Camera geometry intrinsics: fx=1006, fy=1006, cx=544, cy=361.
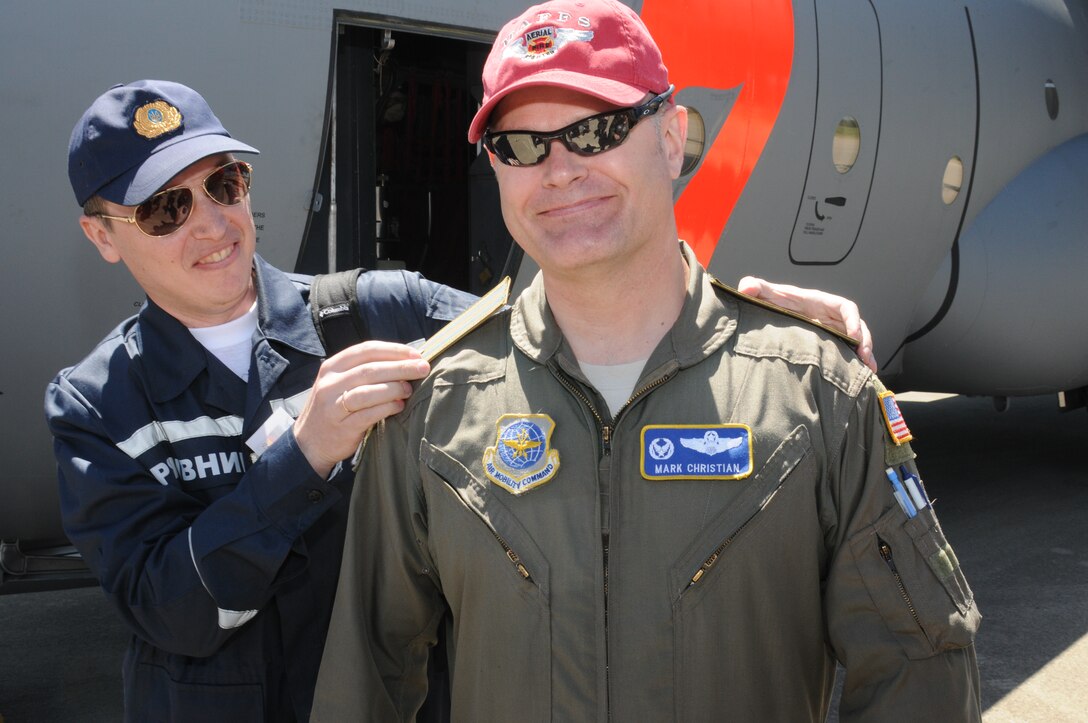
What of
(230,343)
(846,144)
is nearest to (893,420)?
(230,343)

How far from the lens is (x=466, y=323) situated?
175 cm

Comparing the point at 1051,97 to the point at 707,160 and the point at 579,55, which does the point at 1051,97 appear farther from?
the point at 579,55

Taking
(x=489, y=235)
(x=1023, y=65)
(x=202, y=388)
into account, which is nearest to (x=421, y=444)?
(x=202, y=388)

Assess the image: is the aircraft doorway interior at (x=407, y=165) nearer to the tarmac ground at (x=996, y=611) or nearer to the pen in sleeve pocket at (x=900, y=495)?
the tarmac ground at (x=996, y=611)

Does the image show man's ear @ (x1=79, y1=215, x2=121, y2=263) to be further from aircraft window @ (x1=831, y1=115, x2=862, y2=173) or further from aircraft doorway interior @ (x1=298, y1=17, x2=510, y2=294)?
aircraft window @ (x1=831, y1=115, x2=862, y2=173)

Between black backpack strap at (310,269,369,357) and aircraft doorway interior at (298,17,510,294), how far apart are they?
166cm

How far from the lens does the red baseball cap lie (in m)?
1.51

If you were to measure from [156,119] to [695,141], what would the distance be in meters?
2.96

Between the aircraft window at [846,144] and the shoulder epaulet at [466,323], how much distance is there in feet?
11.9

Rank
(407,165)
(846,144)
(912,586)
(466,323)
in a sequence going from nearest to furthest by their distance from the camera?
(912,586)
(466,323)
(846,144)
(407,165)

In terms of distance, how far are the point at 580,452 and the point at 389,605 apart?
0.41 meters

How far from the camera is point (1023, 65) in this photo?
600cm

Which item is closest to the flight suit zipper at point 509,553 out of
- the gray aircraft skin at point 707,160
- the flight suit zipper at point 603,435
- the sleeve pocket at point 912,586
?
the flight suit zipper at point 603,435

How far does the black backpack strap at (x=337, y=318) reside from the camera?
6.84 ft
